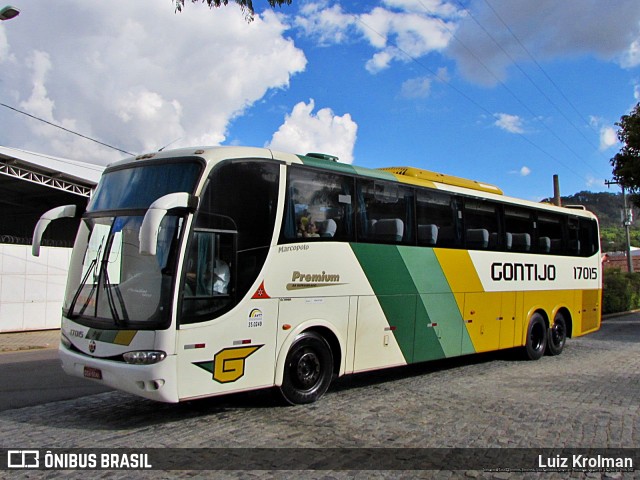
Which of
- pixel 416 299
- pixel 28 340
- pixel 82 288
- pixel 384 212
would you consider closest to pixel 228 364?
pixel 82 288

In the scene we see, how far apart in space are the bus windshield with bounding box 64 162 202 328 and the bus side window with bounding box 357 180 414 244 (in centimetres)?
277

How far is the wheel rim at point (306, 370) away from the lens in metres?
7.25

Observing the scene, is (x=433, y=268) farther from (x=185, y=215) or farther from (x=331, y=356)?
(x=185, y=215)

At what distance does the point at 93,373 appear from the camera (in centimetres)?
627

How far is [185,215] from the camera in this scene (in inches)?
241

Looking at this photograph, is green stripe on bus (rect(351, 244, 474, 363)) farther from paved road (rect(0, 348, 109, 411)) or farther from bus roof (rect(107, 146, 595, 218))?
paved road (rect(0, 348, 109, 411))

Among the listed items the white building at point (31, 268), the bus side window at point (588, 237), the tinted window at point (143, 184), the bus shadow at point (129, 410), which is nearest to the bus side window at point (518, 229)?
the bus side window at point (588, 237)

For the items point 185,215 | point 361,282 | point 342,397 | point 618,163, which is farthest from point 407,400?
point 618,163

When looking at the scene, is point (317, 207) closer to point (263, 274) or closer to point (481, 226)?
point (263, 274)

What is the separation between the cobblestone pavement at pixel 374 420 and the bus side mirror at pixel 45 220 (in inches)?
81.7

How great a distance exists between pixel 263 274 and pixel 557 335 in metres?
8.59

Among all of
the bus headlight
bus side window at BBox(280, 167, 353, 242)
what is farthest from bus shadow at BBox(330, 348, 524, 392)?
the bus headlight

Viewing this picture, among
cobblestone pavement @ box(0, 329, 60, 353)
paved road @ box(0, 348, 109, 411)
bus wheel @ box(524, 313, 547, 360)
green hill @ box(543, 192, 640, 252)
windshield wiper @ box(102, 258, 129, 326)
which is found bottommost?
cobblestone pavement @ box(0, 329, 60, 353)

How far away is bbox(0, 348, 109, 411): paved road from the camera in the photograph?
25.7 feet
